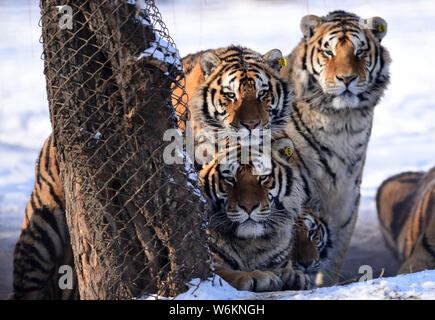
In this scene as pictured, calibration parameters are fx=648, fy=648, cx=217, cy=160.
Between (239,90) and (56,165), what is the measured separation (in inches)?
53.3

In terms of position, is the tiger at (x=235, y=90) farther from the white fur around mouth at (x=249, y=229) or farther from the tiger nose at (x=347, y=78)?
the white fur around mouth at (x=249, y=229)

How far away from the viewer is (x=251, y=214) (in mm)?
3666

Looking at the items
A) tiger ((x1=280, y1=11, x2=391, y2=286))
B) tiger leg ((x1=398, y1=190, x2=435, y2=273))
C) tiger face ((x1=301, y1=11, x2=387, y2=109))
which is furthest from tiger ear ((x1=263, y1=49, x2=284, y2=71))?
tiger leg ((x1=398, y1=190, x2=435, y2=273))

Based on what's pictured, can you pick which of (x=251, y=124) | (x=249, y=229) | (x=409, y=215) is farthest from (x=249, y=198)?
(x=409, y=215)

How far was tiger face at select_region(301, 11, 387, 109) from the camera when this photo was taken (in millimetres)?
4230

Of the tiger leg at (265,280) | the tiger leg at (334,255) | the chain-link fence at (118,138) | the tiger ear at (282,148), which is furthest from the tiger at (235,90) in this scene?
the chain-link fence at (118,138)

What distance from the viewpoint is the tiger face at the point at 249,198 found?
12.0ft

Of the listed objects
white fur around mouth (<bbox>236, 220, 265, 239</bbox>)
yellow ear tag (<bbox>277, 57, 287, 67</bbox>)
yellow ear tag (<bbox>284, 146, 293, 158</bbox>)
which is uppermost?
yellow ear tag (<bbox>277, 57, 287, 67</bbox>)

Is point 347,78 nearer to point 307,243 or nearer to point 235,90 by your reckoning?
point 235,90

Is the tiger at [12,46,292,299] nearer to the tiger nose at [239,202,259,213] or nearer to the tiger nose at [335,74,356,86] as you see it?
the tiger nose at [335,74,356,86]

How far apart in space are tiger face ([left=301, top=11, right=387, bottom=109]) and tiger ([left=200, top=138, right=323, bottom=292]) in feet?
1.86

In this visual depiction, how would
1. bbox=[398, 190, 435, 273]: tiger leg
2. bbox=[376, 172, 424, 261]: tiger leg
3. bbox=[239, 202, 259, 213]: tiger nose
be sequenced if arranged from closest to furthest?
bbox=[239, 202, 259, 213]: tiger nose
bbox=[398, 190, 435, 273]: tiger leg
bbox=[376, 172, 424, 261]: tiger leg

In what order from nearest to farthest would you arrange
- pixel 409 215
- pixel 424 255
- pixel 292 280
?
1. pixel 292 280
2. pixel 424 255
3. pixel 409 215
